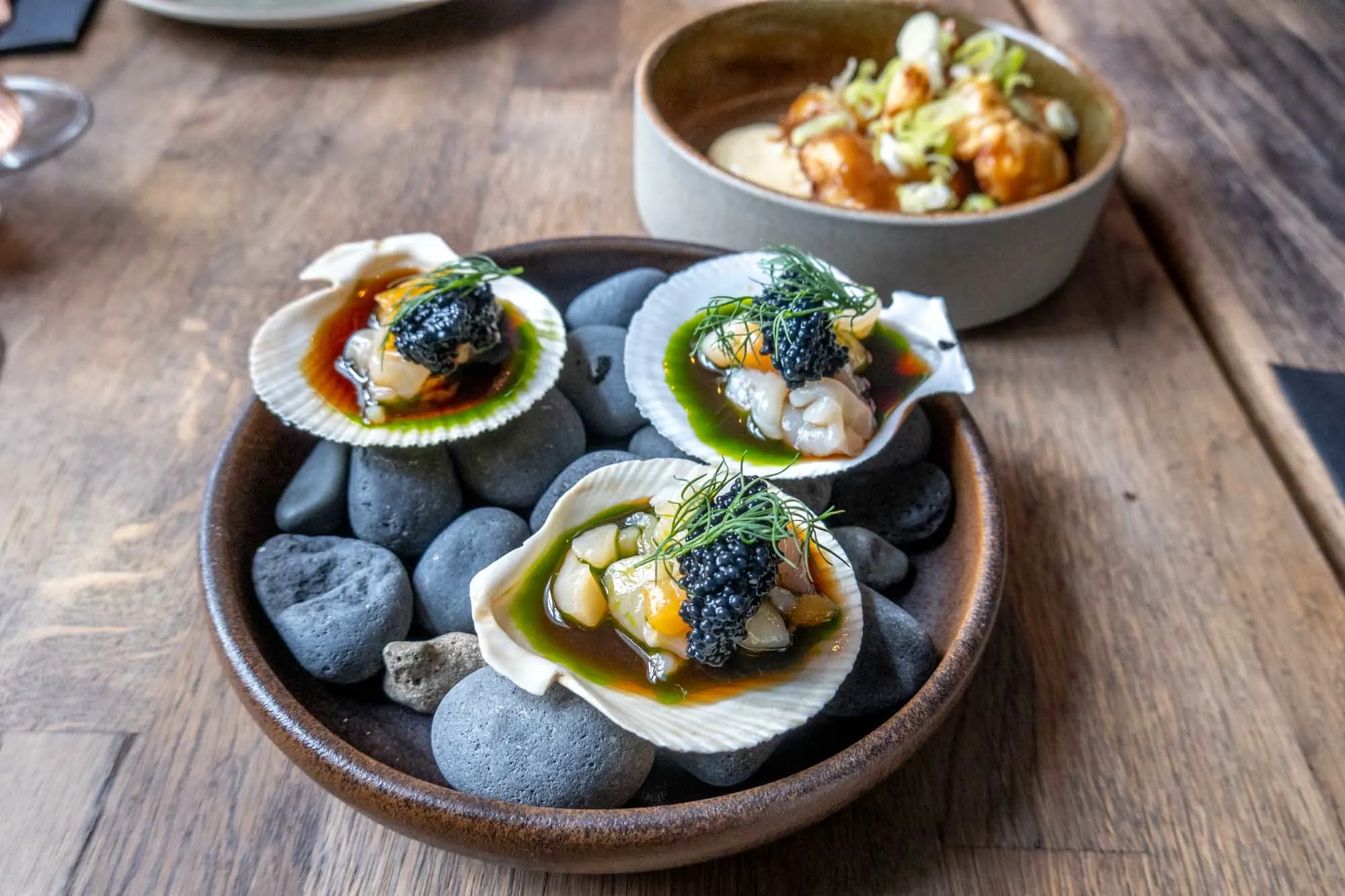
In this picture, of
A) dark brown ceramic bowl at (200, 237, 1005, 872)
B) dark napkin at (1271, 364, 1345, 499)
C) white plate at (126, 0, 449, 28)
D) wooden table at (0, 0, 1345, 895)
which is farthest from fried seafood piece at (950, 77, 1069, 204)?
white plate at (126, 0, 449, 28)

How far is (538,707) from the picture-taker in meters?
0.64

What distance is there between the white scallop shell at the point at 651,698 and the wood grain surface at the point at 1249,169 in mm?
624

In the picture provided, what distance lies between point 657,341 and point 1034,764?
1.71 feet

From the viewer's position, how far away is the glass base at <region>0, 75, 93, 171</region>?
4.48 feet

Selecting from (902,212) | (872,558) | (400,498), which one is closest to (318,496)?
(400,498)

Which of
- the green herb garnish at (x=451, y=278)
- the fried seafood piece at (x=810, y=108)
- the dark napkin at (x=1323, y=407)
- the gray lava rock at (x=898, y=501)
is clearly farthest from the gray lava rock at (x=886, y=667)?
the fried seafood piece at (x=810, y=108)

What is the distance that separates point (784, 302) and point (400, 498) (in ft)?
1.28

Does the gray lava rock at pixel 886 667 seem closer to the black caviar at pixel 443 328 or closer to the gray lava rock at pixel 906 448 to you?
the gray lava rock at pixel 906 448

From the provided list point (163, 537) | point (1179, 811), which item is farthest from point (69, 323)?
point (1179, 811)

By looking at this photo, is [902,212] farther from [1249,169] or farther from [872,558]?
[1249,169]

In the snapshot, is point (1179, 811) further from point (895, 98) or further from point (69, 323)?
point (69, 323)

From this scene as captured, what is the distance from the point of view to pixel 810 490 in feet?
2.69

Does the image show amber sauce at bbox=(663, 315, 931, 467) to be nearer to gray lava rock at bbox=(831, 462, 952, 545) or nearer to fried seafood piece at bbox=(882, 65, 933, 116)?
gray lava rock at bbox=(831, 462, 952, 545)

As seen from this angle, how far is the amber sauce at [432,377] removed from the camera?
2.72 feet
